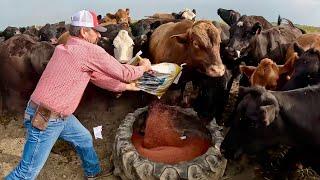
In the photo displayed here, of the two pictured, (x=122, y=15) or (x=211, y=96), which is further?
(x=122, y=15)

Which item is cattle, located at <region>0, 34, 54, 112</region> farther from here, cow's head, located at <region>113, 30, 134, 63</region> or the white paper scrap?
the white paper scrap

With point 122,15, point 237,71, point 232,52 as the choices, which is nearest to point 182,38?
point 232,52

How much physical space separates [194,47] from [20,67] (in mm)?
3226

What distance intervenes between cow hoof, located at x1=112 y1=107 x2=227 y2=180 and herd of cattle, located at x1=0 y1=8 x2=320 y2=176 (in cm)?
66

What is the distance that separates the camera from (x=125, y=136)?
6484 millimetres

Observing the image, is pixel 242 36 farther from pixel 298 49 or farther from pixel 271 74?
pixel 271 74

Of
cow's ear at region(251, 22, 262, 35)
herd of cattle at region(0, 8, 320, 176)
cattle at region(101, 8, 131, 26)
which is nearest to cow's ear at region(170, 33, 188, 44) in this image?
herd of cattle at region(0, 8, 320, 176)

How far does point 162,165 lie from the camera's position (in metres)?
5.88

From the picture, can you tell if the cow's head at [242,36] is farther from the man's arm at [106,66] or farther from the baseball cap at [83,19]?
the baseball cap at [83,19]

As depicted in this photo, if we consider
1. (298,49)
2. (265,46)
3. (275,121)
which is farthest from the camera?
(265,46)

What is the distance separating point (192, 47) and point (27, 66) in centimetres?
305

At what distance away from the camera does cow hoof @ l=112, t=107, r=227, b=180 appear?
579 centimetres

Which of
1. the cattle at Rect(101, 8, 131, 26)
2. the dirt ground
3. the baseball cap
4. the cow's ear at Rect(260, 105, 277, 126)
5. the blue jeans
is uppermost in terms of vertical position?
the baseball cap

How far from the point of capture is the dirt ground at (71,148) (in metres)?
6.70
